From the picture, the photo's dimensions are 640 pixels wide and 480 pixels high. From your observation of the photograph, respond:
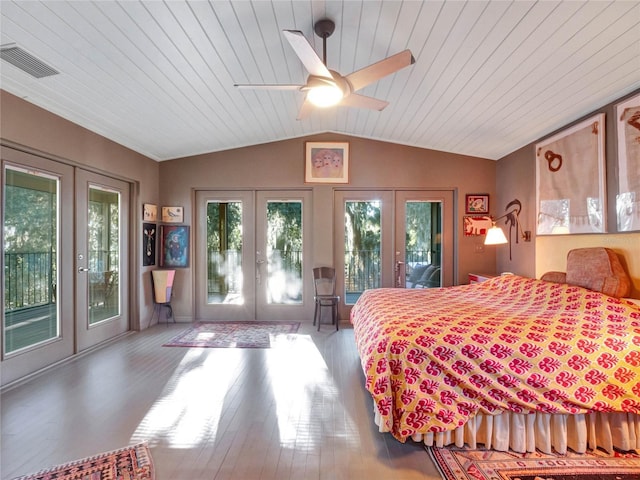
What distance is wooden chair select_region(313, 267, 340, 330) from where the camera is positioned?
14.3 feet

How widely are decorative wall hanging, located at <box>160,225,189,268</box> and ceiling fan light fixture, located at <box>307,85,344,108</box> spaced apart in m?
3.32

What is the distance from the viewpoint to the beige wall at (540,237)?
2.48m

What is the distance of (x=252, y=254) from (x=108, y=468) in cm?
329

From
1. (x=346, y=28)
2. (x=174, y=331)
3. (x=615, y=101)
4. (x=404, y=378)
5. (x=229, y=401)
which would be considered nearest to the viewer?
(x=404, y=378)

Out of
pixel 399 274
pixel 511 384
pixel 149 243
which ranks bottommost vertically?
pixel 511 384

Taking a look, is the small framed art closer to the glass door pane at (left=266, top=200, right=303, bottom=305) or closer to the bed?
the glass door pane at (left=266, top=200, right=303, bottom=305)

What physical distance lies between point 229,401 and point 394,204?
348 cm

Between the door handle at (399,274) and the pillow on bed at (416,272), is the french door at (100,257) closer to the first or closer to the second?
the door handle at (399,274)

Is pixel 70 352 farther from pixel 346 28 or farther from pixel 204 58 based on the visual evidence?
pixel 346 28

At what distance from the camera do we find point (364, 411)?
2266 mm

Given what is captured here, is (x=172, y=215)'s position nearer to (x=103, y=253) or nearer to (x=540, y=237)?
(x=103, y=253)

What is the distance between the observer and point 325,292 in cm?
477

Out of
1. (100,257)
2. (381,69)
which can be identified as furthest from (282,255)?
(381,69)

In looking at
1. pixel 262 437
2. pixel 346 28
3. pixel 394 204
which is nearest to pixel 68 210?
pixel 262 437
